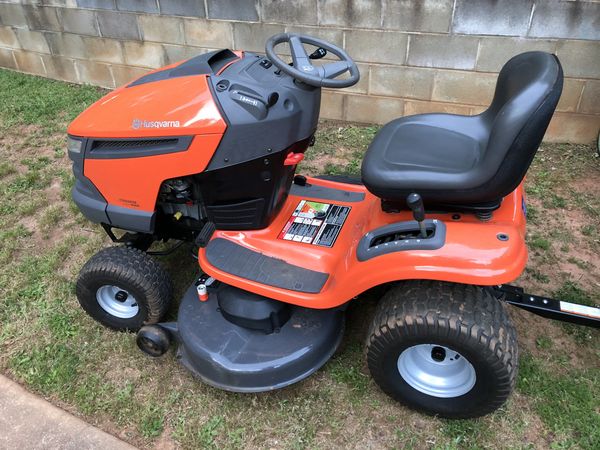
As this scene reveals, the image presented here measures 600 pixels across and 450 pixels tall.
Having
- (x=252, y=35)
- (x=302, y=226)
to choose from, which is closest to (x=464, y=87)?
(x=252, y=35)

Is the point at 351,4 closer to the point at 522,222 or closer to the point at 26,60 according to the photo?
the point at 522,222

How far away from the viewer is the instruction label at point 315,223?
227 centimetres

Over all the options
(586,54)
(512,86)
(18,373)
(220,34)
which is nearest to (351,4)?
(220,34)

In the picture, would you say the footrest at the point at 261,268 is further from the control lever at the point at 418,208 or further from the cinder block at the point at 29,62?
the cinder block at the point at 29,62

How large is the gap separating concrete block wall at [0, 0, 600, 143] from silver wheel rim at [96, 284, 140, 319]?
2.62m

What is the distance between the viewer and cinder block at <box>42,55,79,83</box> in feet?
17.6

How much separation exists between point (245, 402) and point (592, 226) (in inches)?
94.4

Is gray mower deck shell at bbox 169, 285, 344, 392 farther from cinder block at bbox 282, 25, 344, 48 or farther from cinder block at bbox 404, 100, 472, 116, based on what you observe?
cinder block at bbox 282, 25, 344, 48

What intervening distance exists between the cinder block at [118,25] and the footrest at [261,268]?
331 cm

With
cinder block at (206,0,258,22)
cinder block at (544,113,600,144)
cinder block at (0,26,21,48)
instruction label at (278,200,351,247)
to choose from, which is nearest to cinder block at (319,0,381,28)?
cinder block at (206,0,258,22)

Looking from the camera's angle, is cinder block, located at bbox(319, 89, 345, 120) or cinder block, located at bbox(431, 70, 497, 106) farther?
cinder block, located at bbox(319, 89, 345, 120)

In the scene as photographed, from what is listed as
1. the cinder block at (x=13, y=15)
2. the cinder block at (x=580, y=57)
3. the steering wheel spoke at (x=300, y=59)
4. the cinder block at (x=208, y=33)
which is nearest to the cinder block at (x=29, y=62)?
the cinder block at (x=13, y=15)

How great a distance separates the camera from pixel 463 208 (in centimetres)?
191

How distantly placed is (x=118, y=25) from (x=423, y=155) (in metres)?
3.92
